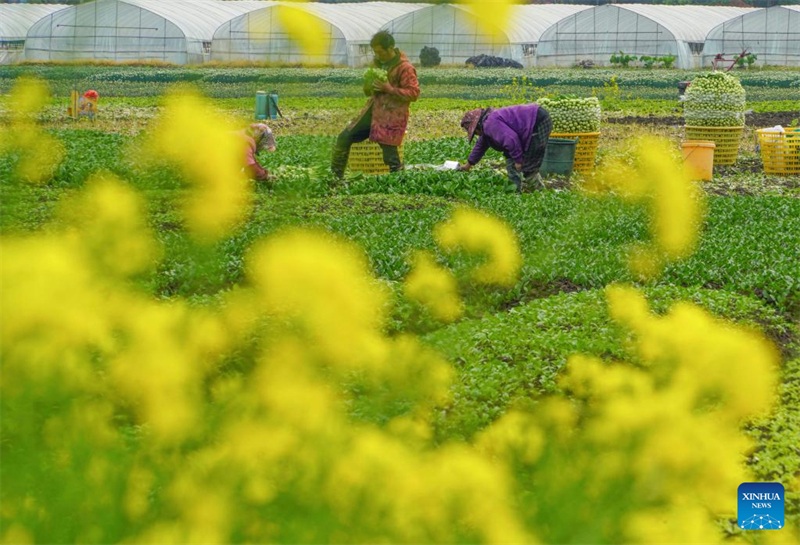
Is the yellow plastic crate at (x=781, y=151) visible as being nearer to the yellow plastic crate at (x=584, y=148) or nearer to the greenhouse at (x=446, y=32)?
the yellow plastic crate at (x=584, y=148)

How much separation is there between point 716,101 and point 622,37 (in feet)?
69.9

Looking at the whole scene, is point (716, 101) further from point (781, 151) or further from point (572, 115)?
point (572, 115)

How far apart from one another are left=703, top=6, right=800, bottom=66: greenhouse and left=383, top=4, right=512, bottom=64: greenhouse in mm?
31597

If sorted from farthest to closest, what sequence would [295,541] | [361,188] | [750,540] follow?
[361,188], [750,540], [295,541]

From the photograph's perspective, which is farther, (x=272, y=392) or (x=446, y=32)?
(x=446, y=32)

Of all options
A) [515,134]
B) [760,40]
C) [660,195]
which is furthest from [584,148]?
[760,40]

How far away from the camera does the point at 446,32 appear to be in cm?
96

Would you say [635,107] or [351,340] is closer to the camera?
[351,340]

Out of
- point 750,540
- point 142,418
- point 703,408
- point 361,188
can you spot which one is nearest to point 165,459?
point 142,418

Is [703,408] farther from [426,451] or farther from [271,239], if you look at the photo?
[271,239]

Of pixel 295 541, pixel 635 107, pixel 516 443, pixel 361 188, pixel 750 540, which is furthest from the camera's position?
pixel 635 107

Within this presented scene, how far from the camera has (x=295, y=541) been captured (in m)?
0.84

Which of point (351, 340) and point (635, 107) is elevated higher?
point (635, 107)

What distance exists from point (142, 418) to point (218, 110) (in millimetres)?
273
